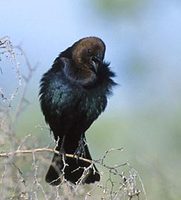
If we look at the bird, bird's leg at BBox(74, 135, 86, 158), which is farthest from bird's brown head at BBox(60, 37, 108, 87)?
bird's leg at BBox(74, 135, 86, 158)

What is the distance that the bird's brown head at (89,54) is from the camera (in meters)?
5.27

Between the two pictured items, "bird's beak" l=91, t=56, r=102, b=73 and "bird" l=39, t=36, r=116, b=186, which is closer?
"bird" l=39, t=36, r=116, b=186

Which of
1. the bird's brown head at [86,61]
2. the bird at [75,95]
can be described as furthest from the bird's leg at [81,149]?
the bird's brown head at [86,61]

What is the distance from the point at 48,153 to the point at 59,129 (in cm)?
145

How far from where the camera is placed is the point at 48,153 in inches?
152

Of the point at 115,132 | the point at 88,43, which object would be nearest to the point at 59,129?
the point at 88,43

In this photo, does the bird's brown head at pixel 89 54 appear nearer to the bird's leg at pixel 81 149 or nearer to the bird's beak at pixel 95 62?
the bird's beak at pixel 95 62

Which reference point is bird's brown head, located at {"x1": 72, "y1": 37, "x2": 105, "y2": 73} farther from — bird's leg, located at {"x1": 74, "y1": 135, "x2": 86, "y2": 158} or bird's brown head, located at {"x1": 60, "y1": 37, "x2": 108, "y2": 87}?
bird's leg, located at {"x1": 74, "y1": 135, "x2": 86, "y2": 158}

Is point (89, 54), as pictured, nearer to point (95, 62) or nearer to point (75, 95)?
point (95, 62)

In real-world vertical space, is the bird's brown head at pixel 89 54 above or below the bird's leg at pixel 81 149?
above

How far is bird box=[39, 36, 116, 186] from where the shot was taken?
512cm

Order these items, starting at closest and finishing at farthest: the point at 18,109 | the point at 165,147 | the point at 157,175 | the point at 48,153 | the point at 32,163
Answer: the point at 18,109
the point at 32,163
the point at 48,153
the point at 157,175
the point at 165,147

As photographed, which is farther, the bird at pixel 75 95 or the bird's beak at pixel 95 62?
the bird's beak at pixel 95 62

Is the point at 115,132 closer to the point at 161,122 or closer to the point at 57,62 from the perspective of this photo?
the point at 161,122
